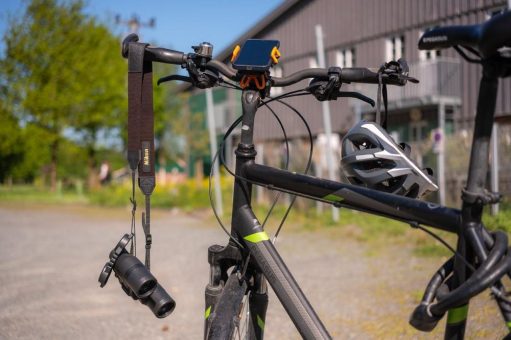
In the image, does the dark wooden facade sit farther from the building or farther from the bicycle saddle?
the bicycle saddle

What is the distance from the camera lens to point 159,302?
8.02 feet

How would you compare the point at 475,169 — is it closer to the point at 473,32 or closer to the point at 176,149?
the point at 473,32

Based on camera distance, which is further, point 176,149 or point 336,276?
point 176,149

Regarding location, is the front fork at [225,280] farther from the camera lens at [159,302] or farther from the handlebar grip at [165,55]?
the handlebar grip at [165,55]

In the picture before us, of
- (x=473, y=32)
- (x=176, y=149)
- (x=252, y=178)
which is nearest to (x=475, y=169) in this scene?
(x=473, y=32)

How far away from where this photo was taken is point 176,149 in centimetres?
4662

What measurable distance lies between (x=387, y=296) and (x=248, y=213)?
4002mm

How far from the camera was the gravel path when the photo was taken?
4898mm

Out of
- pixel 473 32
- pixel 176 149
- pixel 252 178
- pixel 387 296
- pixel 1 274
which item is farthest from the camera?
pixel 176 149

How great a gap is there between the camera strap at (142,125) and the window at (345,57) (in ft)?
61.0

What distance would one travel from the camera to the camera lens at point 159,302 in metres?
2.45

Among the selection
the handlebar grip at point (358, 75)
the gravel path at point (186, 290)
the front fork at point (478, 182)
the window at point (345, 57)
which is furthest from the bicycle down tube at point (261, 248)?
the window at point (345, 57)

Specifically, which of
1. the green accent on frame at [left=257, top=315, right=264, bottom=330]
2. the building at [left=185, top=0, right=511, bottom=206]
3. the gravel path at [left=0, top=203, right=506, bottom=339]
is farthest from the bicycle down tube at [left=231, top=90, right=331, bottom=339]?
the building at [left=185, top=0, right=511, bottom=206]

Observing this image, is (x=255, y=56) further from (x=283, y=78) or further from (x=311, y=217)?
(x=311, y=217)
